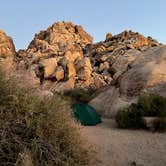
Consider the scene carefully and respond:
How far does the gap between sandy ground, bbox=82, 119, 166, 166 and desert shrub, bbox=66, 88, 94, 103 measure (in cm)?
774

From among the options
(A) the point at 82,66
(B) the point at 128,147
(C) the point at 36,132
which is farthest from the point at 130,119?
(A) the point at 82,66

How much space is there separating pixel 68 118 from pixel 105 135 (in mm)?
3524

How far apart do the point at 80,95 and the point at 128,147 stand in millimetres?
11952

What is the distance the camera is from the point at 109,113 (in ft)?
48.1

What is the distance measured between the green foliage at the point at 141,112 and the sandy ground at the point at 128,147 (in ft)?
1.58

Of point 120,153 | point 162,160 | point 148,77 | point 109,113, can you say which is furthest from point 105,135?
point 148,77

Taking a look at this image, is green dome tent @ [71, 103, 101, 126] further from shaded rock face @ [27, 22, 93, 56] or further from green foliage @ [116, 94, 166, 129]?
shaded rock face @ [27, 22, 93, 56]

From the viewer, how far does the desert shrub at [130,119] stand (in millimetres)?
11227

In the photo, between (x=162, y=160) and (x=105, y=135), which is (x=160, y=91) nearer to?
(x=105, y=135)

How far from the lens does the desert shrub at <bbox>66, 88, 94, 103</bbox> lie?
755 inches

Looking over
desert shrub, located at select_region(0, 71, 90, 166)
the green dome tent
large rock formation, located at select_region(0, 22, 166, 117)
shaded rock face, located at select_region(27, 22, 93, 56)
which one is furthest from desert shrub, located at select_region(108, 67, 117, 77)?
shaded rock face, located at select_region(27, 22, 93, 56)

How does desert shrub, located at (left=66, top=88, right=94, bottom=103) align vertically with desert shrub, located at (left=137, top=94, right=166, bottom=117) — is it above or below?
above

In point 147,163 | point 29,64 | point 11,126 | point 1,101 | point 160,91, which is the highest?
point 29,64

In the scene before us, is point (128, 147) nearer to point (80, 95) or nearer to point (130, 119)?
point (130, 119)
